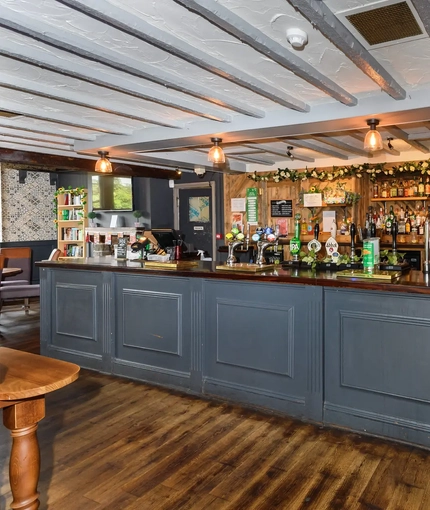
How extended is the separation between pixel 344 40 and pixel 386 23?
0.78 ft

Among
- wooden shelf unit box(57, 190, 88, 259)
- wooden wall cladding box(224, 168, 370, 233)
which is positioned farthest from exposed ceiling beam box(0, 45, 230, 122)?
wooden shelf unit box(57, 190, 88, 259)

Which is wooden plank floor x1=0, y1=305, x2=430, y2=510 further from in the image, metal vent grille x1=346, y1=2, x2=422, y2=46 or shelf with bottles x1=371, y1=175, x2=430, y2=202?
shelf with bottles x1=371, y1=175, x2=430, y2=202

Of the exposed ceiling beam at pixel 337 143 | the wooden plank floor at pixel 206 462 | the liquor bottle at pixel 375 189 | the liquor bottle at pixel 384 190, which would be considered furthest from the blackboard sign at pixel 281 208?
the wooden plank floor at pixel 206 462

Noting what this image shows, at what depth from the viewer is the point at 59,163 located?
669 centimetres

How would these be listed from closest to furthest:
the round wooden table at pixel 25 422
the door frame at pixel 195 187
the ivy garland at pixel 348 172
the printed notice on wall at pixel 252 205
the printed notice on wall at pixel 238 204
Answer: the round wooden table at pixel 25 422 < the ivy garland at pixel 348 172 < the printed notice on wall at pixel 252 205 < the printed notice on wall at pixel 238 204 < the door frame at pixel 195 187

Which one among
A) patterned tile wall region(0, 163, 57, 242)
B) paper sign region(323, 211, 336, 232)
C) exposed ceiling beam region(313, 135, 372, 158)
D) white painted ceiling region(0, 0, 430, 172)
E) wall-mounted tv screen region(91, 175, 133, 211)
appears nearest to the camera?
white painted ceiling region(0, 0, 430, 172)

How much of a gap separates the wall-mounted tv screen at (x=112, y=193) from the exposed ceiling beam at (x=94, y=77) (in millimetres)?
5640

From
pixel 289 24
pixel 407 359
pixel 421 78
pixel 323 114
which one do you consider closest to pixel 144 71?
pixel 289 24

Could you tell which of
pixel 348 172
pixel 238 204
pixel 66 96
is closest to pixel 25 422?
pixel 66 96

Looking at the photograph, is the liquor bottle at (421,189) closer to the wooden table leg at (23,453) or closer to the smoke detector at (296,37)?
the smoke detector at (296,37)

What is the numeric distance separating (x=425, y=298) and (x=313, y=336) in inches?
32.4

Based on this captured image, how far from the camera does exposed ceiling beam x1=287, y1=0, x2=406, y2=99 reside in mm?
2206

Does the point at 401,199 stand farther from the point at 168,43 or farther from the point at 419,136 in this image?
the point at 168,43

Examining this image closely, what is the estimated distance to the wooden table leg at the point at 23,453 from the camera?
1.80 metres
